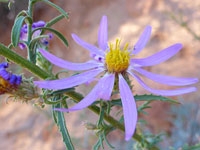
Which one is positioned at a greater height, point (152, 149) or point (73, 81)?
point (73, 81)

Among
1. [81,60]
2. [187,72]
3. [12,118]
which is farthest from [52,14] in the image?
[187,72]

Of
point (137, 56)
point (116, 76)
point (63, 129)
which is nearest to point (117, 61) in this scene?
point (116, 76)

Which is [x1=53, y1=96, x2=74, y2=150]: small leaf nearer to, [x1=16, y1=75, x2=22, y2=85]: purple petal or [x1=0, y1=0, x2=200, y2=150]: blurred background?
[x1=16, y1=75, x2=22, y2=85]: purple petal

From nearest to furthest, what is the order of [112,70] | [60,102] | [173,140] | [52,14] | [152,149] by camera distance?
[60,102] → [112,70] → [152,149] → [173,140] → [52,14]

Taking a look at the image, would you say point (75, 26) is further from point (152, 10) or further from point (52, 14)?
point (152, 10)

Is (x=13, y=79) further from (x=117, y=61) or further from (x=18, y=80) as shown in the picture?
(x=117, y=61)

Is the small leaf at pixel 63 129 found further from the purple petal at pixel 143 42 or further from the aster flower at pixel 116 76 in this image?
the purple petal at pixel 143 42

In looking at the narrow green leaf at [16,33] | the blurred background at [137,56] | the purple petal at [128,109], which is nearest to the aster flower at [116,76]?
the purple petal at [128,109]
